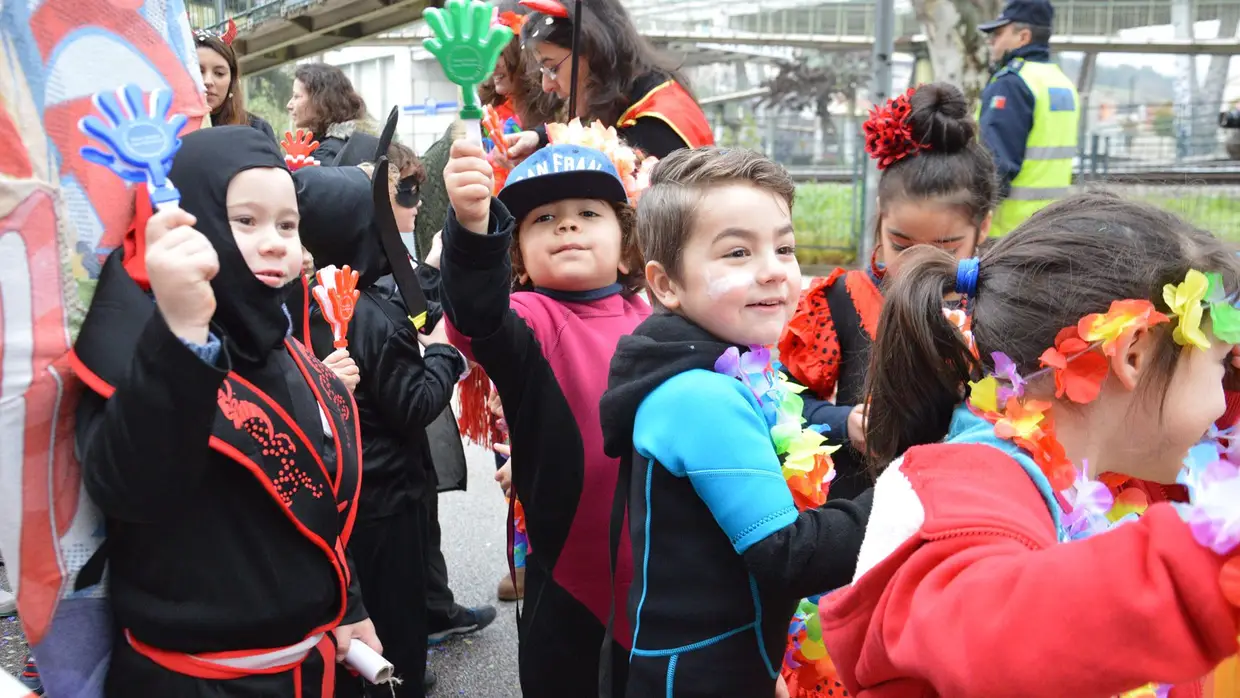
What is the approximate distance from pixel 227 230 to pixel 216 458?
0.39 metres

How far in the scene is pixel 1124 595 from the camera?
3.03 ft

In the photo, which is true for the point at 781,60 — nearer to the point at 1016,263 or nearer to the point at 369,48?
the point at 369,48

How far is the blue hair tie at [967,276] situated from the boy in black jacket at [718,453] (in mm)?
383

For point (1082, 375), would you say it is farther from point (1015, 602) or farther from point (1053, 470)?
point (1015, 602)

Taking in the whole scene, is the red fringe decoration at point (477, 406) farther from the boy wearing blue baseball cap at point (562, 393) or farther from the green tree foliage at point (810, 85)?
the green tree foliage at point (810, 85)

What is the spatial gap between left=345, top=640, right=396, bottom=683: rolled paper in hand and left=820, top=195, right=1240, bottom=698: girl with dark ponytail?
1.10m

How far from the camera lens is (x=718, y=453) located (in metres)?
1.67

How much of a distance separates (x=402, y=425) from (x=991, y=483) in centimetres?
192

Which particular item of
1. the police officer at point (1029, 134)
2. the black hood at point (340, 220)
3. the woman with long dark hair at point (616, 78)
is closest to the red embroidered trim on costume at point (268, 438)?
the black hood at point (340, 220)

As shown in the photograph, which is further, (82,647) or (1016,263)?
(82,647)

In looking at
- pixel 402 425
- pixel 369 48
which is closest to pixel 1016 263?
pixel 402 425

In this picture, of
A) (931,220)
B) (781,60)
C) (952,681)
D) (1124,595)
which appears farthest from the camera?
(781,60)

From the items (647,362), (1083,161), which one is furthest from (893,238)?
(1083,161)

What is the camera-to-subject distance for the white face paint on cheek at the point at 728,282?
1812mm
